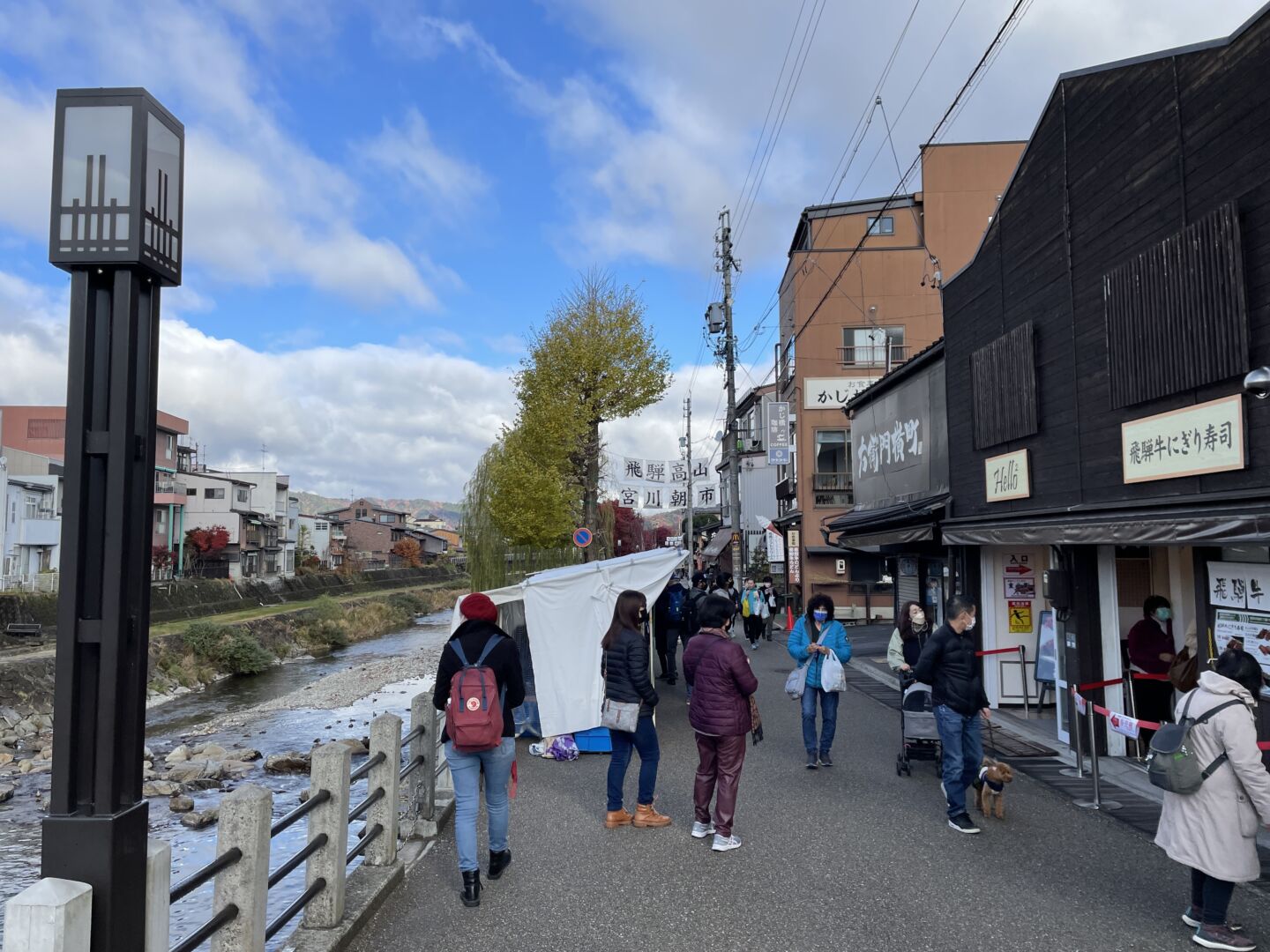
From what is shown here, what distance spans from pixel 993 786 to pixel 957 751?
Answer: 580mm

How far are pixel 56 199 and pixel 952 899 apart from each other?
5747 mm

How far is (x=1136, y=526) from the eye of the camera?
7.46m

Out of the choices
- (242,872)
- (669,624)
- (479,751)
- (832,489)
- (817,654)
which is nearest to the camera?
(242,872)

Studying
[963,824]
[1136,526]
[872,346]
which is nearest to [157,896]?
[963,824]

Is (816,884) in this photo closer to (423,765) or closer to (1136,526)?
(423,765)

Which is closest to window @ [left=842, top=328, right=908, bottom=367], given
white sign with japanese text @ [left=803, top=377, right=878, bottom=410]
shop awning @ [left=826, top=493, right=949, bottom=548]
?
white sign with japanese text @ [left=803, top=377, right=878, bottom=410]

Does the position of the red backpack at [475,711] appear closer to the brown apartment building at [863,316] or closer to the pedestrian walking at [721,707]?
the pedestrian walking at [721,707]

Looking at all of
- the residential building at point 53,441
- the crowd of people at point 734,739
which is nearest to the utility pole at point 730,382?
the crowd of people at point 734,739

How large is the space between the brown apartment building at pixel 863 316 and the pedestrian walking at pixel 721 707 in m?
21.6

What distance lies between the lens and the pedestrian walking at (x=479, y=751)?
17.8 ft

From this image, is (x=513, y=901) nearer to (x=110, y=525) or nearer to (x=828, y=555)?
(x=110, y=525)

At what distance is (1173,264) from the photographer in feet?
25.7

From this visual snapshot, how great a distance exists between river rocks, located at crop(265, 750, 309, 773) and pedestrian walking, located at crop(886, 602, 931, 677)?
11.0 meters

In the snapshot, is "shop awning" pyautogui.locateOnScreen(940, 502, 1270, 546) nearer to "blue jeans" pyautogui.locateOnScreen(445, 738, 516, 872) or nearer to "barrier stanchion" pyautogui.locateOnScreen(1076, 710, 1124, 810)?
"barrier stanchion" pyautogui.locateOnScreen(1076, 710, 1124, 810)
